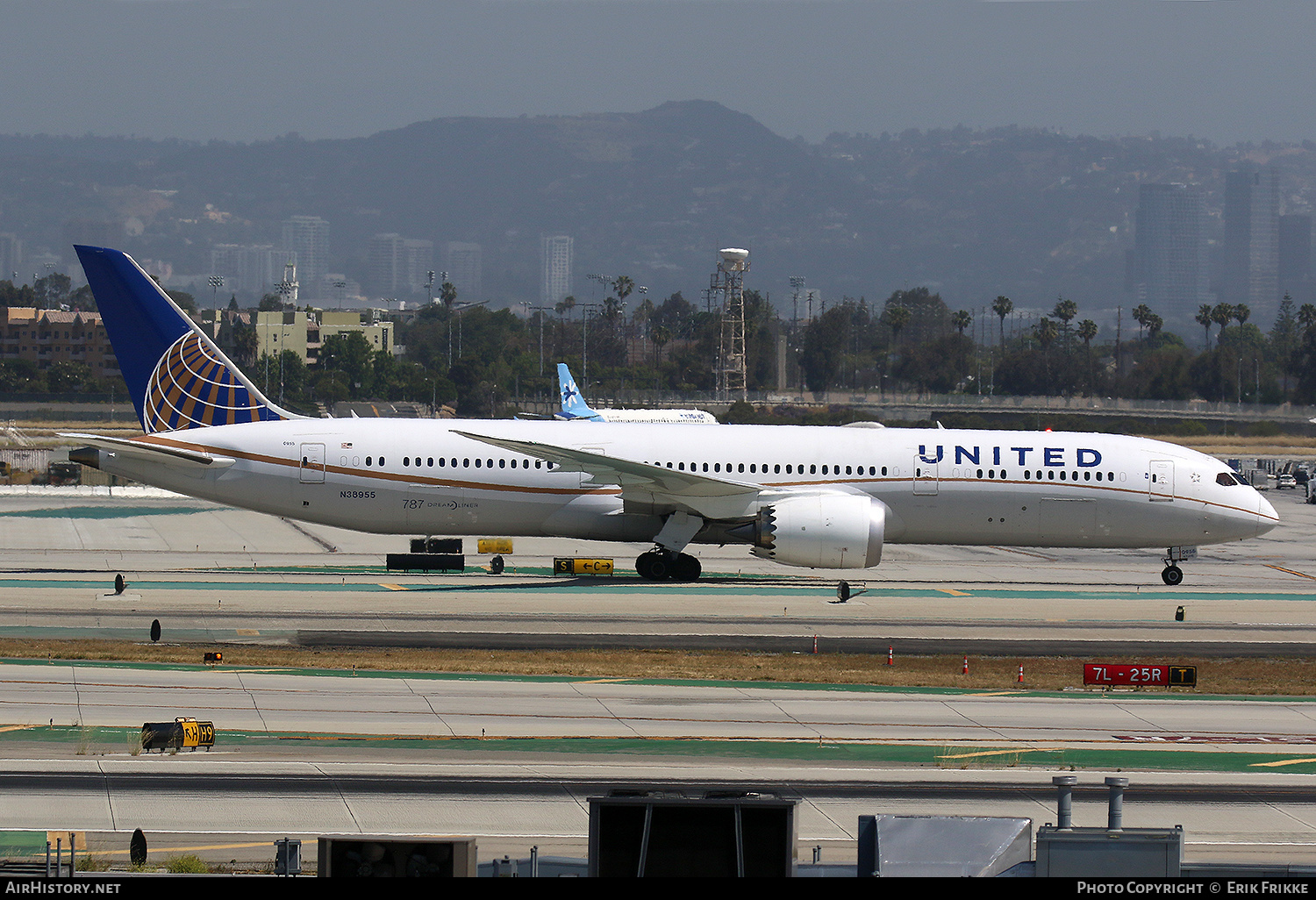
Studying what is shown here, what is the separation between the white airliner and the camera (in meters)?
42.8

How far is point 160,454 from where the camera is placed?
1655 inches

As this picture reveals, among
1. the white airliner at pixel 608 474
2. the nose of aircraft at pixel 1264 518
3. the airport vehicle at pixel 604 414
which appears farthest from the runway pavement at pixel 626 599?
the airport vehicle at pixel 604 414

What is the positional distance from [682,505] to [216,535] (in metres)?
22.9

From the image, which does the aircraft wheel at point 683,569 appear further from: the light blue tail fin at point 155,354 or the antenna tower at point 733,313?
the antenna tower at point 733,313

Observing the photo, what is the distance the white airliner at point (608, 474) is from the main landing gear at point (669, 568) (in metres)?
0.05

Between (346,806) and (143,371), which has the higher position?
(143,371)

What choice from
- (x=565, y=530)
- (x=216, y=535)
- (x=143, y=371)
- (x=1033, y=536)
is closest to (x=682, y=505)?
(x=565, y=530)

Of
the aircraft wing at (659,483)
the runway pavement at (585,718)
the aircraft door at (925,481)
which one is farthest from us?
the aircraft door at (925,481)

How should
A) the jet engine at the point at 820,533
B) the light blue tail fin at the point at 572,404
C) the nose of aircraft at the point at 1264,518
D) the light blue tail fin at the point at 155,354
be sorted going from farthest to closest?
the light blue tail fin at the point at 572,404, the nose of aircraft at the point at 1264,518, the light blue tail fin at the point at 155,354, the jet engine at the point at 820,533

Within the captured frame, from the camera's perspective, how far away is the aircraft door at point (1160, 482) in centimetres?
4400

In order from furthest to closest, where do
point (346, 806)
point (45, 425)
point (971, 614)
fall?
point (45, 425) → point (971, 614) → point (346, 806)

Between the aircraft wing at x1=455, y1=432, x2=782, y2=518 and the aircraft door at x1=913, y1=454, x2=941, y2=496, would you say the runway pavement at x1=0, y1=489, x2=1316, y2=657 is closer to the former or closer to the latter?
the aircraft wing at x1=455, y1=432, x2=782, y2=518

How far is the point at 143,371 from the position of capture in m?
43.9

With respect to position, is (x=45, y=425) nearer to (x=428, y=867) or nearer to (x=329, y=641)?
(x=329, y=641)
